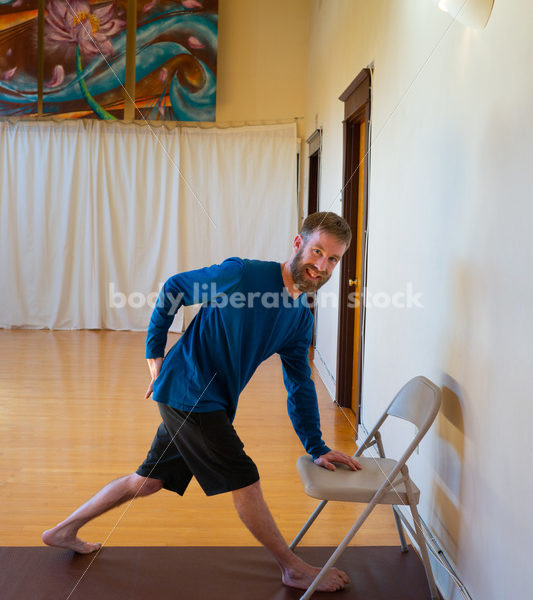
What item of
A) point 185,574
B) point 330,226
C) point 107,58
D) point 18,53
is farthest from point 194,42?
point 185,574

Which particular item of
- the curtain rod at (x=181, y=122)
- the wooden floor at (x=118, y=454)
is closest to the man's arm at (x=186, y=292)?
the wooden floor at (x=118, y=454)

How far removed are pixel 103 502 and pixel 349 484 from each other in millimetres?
895

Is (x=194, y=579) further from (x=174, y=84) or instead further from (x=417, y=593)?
(x=174, y=84)

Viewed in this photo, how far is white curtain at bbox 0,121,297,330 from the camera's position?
25.9 feet

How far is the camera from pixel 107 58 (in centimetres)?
784

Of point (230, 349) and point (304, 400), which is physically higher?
point (230, 349)

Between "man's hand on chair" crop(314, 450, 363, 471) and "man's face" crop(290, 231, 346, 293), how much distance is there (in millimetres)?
623

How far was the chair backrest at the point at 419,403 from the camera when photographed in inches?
→ 80.0

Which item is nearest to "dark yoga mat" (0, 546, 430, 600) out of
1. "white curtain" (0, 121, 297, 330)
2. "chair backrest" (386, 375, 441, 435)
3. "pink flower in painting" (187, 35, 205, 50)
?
"chair backrest" (386, 375, 441, 435)

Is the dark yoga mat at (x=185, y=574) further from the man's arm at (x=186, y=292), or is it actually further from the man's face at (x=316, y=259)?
the man's face at (x=316, y=259)

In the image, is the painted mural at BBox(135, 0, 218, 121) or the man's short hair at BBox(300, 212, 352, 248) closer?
the man's short hair at BBox(300, 212, 352, 248)

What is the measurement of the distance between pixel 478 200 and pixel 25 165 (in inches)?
283

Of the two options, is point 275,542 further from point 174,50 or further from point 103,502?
point 174,50

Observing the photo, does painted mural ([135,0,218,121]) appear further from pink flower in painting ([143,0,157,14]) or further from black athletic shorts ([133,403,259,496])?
black athletic shorts ([133,403,259,496])
